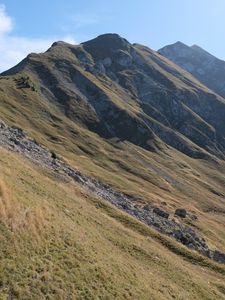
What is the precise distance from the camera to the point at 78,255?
3381 centimetres

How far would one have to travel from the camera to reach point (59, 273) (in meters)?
29.8

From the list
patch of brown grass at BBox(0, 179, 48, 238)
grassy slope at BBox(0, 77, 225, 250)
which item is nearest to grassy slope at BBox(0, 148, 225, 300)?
patch of brown grass at BBox(0, 179, 48, 238)

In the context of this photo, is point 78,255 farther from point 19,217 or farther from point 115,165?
point 115,165

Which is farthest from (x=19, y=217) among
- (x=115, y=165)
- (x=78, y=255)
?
(x=115, y=165)

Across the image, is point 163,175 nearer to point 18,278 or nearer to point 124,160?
Answer: point 124,160

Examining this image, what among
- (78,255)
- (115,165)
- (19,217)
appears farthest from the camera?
(115,165)

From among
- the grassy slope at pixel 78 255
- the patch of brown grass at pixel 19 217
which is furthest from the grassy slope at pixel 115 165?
the patch of brown grass at pixel 19 217

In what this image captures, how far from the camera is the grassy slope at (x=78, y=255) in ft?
93.8

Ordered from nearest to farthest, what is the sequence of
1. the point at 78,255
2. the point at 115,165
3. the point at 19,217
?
the point at 19,217, the point at 78,255, the point at 115,165

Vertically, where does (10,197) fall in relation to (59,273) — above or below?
above

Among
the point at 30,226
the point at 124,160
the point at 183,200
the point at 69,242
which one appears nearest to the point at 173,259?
the point at 69,242

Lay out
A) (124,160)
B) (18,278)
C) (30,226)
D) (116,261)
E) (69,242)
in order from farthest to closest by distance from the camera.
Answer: (124,160) → (116,261) → (69,242) → (30,226) → (18,278)

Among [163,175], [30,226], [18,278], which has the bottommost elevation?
[18,278]

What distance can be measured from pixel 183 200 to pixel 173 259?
365ft
